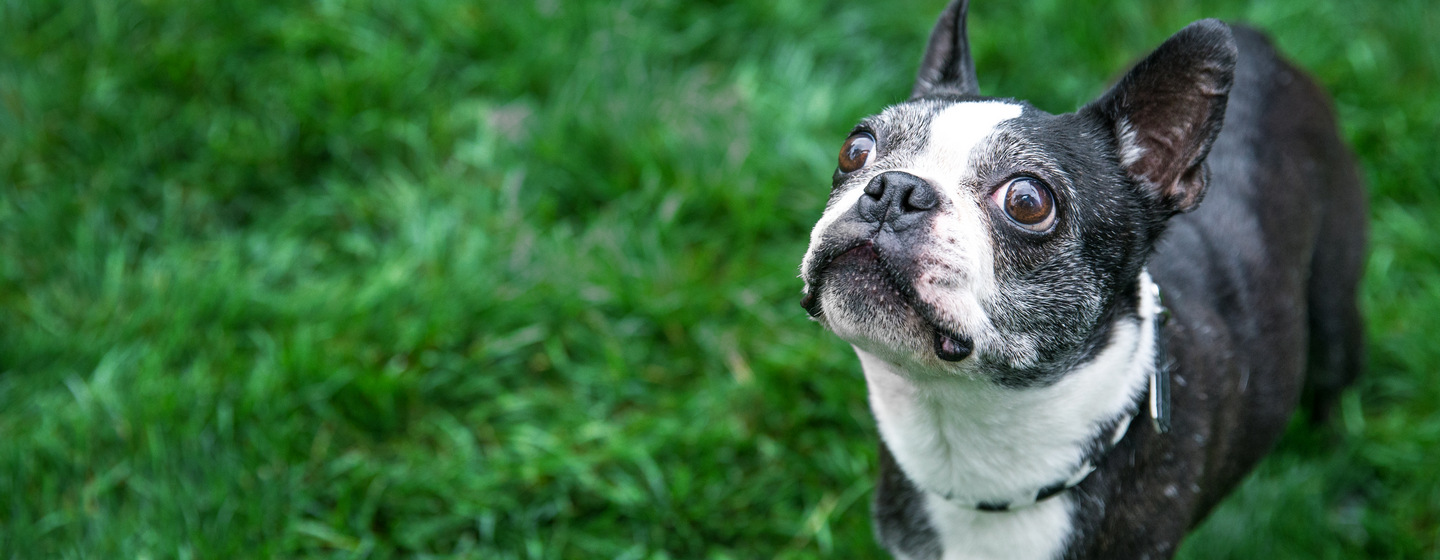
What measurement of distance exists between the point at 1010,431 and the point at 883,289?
0.58 m

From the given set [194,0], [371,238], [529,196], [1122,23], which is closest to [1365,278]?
[1122,23]

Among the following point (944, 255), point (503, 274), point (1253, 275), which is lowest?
point (503, 274)

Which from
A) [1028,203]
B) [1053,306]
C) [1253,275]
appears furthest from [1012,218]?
[1253,275]

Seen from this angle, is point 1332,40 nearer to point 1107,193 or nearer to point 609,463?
point 1107,193

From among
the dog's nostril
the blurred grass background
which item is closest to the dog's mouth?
the dog's nostril

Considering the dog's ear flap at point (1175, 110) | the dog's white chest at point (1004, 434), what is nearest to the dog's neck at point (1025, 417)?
the dog's white chest at point (1004, 434)

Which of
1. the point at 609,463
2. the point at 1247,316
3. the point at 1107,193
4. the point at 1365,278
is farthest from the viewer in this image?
the point at 1365,278

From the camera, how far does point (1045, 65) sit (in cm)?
539

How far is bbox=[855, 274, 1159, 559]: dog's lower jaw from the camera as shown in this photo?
2719mm

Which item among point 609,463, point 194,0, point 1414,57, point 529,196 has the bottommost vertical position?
point 609,463

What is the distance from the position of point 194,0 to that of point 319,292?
182 centimetres

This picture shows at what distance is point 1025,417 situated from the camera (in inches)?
108

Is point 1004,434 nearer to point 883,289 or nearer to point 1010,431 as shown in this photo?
point 1010,431

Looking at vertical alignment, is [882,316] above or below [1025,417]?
above
